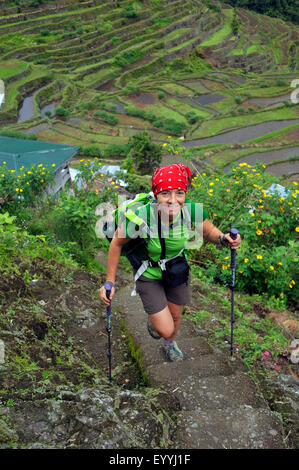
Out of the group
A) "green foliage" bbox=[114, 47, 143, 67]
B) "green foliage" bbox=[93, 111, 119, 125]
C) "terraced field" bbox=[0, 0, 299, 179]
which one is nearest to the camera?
"terraced field" bbox=[0, 0, 299, 179]

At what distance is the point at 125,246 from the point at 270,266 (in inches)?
125

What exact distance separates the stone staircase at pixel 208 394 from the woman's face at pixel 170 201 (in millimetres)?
1383

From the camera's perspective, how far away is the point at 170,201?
3488 millimetres

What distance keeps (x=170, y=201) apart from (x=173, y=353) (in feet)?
4.79

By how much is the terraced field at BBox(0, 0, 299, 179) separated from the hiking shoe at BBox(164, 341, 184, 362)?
27.4 m

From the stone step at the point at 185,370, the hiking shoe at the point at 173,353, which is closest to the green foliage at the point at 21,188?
the hiking shoe at the point at 173,353

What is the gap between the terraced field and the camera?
39031mm

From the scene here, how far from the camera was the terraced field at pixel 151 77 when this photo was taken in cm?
3903

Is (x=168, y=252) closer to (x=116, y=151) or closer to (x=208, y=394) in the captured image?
(x=208, y=394)

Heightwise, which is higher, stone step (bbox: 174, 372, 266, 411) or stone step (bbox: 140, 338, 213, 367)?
stone step (bbox: 174, 372, 266, 411)

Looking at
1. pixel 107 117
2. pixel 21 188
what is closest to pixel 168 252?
pixel 21 188

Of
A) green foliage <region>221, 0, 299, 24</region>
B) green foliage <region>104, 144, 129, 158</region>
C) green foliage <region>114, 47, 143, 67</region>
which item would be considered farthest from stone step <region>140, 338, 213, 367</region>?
green foliage <region>221, 0, 299, 24</region>

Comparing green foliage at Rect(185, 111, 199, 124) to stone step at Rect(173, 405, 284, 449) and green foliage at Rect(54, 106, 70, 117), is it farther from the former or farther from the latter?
stone step at Rect(173, 405, 284, 449)

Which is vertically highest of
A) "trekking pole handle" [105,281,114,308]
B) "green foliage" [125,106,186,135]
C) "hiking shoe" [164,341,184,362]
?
"trekking pole handle" [105,281,114,308]
